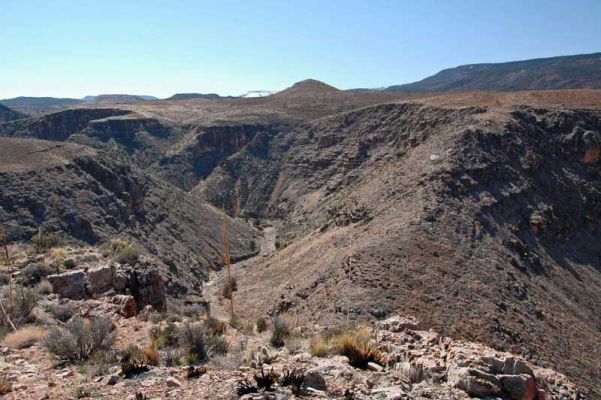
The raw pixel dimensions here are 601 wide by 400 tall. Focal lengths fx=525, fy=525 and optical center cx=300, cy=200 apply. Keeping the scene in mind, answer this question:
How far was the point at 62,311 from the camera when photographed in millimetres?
13430

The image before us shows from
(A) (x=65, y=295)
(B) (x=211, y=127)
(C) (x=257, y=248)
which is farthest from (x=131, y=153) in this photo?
(A) (x=65, y=295)

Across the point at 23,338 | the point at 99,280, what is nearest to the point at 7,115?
the point at 99,280

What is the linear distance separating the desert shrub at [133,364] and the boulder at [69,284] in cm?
743

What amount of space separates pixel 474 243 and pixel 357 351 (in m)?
15.9

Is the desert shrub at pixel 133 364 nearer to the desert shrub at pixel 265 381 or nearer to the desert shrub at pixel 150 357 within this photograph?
the desert shrub at pixel 150 357

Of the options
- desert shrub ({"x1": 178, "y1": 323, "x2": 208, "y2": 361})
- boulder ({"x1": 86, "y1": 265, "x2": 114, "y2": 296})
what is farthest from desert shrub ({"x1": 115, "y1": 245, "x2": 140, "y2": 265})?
desert shrub ({"x1": 178, "y1": 323, "x2": 208, "y2": 361})

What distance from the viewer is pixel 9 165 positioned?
32.8 metres

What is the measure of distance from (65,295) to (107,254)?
234 inches

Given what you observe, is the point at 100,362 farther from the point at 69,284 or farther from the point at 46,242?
the point at 46,242

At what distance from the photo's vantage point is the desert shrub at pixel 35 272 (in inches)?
653

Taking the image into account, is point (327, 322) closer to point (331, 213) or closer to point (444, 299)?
point (444, 299)

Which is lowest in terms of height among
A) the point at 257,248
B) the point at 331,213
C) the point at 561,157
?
the point at 257,248

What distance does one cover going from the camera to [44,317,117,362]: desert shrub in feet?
31.9

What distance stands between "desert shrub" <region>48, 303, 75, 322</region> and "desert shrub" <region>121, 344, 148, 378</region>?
4643mm
